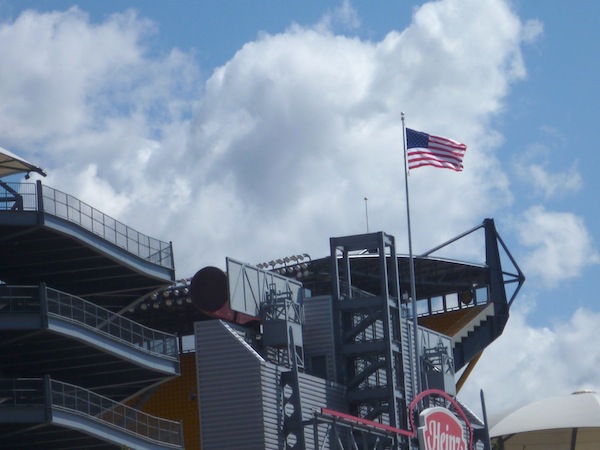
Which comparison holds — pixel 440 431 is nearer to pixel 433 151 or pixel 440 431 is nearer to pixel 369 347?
pixel 369 347

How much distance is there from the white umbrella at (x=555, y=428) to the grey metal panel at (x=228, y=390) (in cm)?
4039

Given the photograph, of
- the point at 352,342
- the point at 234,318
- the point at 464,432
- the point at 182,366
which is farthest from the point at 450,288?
the point at 234,318

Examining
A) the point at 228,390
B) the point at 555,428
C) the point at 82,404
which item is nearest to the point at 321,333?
the point at 228,390

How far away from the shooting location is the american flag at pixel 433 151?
54344 millimetres

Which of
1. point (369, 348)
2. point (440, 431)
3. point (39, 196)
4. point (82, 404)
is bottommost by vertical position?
point (440, 431)

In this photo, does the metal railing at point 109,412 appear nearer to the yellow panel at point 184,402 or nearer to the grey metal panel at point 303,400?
the grey metal panel at point 303,400

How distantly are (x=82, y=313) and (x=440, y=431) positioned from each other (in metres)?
15.7

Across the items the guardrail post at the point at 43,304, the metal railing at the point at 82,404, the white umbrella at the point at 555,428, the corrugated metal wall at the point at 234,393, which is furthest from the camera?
the white umbrella at the point at 555,428

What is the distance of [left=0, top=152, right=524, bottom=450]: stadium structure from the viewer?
150 feet

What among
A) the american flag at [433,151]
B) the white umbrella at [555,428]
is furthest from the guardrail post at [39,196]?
the white umbrella at [555,428]

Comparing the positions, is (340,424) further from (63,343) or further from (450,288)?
(450,288)

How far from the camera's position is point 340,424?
4812 cm

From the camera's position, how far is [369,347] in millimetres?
51688

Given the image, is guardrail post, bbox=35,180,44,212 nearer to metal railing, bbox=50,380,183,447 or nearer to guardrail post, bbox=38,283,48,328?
guardrail post, bbox=38,283,48,328
